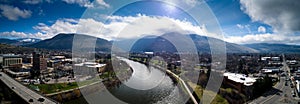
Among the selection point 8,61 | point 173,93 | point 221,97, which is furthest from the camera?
point 8,61

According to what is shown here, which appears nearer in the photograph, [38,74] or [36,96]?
[36,96]

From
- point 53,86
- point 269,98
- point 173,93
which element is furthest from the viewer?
point 53,86

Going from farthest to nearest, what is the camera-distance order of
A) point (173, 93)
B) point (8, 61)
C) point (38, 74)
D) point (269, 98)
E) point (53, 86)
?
point (8, 61)
point (38, 74)
point (53, 86)
point (173, 93)
point (269, 98)

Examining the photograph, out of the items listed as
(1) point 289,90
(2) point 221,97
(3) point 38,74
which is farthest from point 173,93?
(3) point 38,74

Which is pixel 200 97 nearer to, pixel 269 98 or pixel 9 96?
pixel 269 98

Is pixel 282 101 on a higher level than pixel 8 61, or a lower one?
lower

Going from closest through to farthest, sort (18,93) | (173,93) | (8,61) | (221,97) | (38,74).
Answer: (221,97) < (18,93) < (173,93) < (38,74) < (8,61)

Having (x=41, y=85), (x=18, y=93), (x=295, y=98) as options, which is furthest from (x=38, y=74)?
(x=295, y=98)

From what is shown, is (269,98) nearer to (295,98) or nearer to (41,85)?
(295,98)

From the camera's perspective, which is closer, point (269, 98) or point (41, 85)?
point (269, 98)
